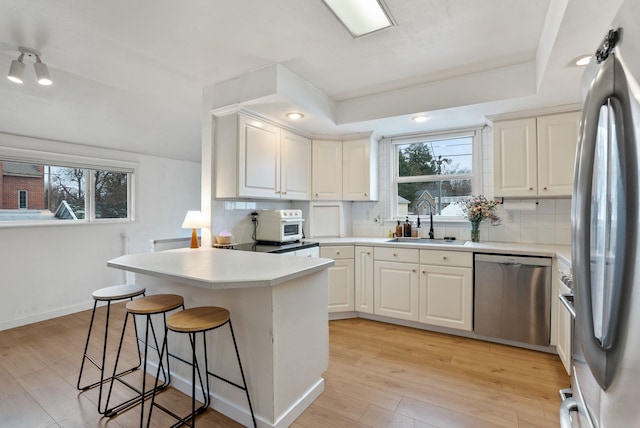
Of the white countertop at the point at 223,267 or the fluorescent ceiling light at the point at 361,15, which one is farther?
the fluorescent ceiling light at the point at 361,15

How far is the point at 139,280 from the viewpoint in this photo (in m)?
2.40

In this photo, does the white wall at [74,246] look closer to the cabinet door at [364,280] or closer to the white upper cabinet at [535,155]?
the cabinet door at [364,280]

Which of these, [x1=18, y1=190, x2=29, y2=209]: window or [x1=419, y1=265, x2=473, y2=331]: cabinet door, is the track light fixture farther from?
[x1=419, y1=265, x2=473, y2=331]: cabinet door

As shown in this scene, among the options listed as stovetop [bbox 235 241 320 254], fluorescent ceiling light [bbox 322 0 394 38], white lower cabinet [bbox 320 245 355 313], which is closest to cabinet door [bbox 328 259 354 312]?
white lower cabinet [bbox 320 245 355 313]

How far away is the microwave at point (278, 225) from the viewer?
316cm

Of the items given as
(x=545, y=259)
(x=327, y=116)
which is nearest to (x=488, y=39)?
(x=327, y=116)

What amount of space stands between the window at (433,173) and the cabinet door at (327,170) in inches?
30.8

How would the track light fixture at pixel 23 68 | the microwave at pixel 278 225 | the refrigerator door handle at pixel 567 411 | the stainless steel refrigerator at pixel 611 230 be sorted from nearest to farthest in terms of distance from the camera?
the stainless steel refrigerator at pixel 611 230 < the refrigerator door handle at pixel 567 411 < the track light fixture at pixel 23 68 < the microwave at pixel 278 225

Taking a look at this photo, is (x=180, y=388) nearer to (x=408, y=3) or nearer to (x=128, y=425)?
(x=128, y=425)

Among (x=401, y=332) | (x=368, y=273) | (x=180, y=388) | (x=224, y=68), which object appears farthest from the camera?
(x=368, y=273)

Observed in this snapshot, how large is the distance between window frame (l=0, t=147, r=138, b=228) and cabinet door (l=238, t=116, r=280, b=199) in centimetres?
240

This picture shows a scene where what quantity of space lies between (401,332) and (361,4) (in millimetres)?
2832

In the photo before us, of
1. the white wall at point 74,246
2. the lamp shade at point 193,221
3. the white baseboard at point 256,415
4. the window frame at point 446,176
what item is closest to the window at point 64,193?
the white wall at point 74,246

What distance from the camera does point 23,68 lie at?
7.06 ft
